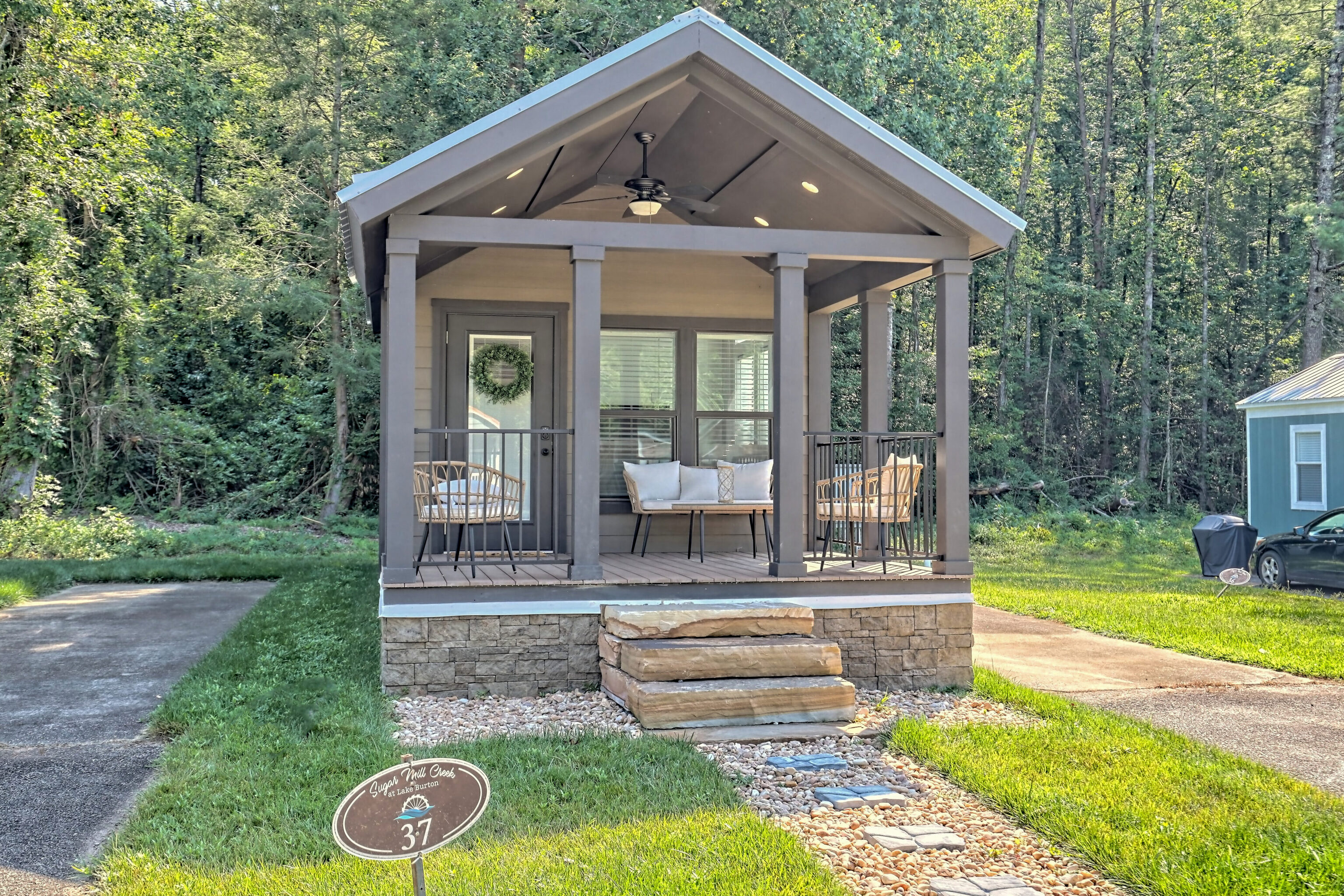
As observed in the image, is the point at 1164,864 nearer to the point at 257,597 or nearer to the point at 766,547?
the point at 766,547

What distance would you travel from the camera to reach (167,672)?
260 inches

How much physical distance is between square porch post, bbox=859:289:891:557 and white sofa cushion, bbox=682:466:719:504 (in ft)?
3.72

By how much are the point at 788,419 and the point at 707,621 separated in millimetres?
1386

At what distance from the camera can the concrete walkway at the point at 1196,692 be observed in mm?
4949

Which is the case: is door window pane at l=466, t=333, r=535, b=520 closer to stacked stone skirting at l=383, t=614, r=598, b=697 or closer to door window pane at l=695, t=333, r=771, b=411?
door window pane at l=695, t=333, r=771, b=411

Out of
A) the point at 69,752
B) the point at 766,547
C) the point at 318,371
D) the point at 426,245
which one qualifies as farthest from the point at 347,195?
the point at 318,371

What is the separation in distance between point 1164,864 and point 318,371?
1613 cm

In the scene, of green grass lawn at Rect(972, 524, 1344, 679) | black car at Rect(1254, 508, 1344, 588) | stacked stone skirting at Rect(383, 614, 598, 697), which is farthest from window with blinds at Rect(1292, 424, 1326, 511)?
stacked stone skirting at Rect(383, 614, 598, 697)

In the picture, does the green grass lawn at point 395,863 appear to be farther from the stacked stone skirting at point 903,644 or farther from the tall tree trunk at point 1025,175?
the tall tree trunk at point 1025,175

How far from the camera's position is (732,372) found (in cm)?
857

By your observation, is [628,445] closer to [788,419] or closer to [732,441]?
[732,441]

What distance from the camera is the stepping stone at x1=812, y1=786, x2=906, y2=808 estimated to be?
4.09 meters

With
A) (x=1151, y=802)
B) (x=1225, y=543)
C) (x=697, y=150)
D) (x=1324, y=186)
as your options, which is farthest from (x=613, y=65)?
(x=1324, y=186)

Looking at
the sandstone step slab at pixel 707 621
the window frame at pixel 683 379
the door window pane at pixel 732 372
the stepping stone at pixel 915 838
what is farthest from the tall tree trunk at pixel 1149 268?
the stepping stone at pixel 915 838
